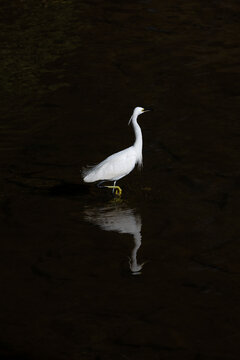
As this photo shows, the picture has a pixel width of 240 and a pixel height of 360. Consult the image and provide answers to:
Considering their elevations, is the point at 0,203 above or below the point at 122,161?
below

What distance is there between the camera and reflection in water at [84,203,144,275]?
9344 millimetres

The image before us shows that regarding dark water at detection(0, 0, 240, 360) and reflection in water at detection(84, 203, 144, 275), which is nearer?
dark water at detection(0, 0, 240, 360)

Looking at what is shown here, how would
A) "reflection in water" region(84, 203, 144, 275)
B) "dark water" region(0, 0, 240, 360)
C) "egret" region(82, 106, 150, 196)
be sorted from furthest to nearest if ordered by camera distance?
"egret" region(82, 106, 150, 196)
"reflection in water" region(84, 203, 144, 275)
"dark water" region(0, 0, 240, 360)

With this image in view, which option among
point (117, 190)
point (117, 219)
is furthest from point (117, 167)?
point (117, 219)

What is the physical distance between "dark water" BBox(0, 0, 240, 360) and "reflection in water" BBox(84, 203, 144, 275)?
0.09 ft

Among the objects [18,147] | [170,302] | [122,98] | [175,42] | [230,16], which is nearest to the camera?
[170,302]

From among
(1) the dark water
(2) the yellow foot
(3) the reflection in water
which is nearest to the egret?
(2) the yellow foot

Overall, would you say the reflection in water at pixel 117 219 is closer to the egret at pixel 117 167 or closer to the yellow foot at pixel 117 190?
the yellow foot at pixel 117 190

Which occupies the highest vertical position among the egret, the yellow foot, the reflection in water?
the egret

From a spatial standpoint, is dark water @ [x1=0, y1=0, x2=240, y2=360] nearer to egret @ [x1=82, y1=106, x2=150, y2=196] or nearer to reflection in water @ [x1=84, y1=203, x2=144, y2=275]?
reflection in water @ [x1=84, y1=203, x2=144, y2=275]

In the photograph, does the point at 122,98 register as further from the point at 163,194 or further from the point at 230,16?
the point at 230,16

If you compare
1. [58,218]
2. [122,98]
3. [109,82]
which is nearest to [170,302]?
[58,218]

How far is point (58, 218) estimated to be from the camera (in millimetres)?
9836

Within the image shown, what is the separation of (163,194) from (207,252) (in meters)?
1.79
